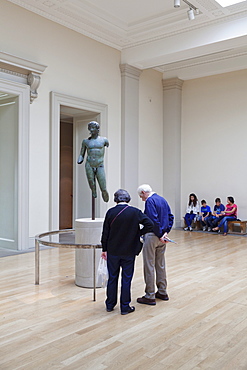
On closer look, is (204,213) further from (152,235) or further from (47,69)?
(152,235)

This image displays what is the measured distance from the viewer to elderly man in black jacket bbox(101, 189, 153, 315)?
15.8 ft

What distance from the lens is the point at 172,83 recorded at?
14.2 meters

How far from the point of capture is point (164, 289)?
551 centimetres

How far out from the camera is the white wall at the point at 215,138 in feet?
43.1

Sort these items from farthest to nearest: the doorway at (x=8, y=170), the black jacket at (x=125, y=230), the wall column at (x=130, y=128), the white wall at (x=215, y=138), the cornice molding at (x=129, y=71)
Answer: the white wall at (x=215, y=138)
the wall column at (x=130, y=128)
the cornice molding at (x=129, y=71)
the doorway at (x=8, y=170)
the black jacket at (x=125, y=230)

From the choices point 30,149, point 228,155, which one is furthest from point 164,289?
point 228,155

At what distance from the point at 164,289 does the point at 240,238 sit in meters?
6.83

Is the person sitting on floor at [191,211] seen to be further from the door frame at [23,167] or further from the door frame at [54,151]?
the door frame at [23,167]

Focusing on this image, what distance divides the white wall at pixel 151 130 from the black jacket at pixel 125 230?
27.1ft

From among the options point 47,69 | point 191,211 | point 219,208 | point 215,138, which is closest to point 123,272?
point 47,69

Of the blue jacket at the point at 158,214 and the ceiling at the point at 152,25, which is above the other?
the ceiling at the point at 152,25

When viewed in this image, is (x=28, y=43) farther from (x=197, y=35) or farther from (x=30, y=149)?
(x=197, y=35)

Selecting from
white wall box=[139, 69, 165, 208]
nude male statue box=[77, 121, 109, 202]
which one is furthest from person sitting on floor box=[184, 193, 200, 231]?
nude male statue box=[77, 121, 109, 202]

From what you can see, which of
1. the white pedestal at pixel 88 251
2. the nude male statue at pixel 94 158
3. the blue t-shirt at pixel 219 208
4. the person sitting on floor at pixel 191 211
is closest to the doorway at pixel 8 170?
the nude male statue at pixel 94 158
